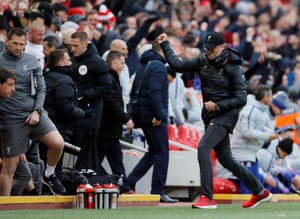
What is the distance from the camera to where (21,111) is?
14.6m

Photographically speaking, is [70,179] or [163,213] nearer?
[163,213]

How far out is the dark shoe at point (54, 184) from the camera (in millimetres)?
15398

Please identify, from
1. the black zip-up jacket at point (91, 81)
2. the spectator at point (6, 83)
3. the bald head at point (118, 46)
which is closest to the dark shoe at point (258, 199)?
the black zip-up jacket at point (91, 81)

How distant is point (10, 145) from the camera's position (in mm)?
14438

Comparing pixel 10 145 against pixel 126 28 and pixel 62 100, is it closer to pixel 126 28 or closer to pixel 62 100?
pixel 62 100

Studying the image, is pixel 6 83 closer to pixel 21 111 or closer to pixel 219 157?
pixel 21 111

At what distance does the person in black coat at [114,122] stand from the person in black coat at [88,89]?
380 millimetres

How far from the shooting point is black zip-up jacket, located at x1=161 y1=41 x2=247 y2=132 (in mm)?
14445

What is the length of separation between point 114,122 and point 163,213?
3621 mm

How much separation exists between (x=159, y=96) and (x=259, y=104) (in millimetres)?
2367

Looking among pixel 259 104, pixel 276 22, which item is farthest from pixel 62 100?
pixel 276 22

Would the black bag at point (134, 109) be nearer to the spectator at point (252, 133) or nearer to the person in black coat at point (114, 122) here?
the person in black coat at point (114, 122)

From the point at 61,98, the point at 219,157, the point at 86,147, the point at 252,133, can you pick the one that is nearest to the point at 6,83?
the point at 61,98

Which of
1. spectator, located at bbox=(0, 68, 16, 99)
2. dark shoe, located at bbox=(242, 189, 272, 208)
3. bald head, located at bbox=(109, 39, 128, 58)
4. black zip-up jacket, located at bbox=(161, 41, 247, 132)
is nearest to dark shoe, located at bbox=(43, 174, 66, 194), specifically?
spectator, located at bbox=(0, 68, 16, 99)
